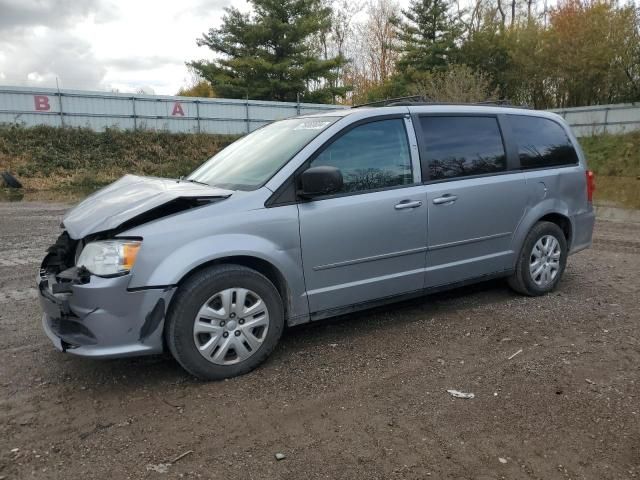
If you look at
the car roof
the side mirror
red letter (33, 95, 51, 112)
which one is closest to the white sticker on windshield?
the car roof

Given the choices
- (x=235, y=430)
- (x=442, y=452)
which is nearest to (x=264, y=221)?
(x=235, y=430)

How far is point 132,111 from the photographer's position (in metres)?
24.5

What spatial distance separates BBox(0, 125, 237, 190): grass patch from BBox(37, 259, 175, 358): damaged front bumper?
1713cm

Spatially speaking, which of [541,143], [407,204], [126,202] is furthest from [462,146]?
[126,202]

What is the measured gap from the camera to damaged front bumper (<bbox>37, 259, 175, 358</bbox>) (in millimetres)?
3129

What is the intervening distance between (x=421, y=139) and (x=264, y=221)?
63.3 inches

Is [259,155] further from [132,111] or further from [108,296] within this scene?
[132,111]

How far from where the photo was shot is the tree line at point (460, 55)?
25.9 meters

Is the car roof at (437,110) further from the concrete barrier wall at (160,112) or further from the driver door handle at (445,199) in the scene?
the concrete barrier wall at (160,112)

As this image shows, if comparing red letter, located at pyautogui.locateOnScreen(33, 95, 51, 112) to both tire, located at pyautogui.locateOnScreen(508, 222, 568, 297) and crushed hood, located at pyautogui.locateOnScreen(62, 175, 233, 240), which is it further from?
tire, located at pyautogui.locateOnScreen(508, 222, 568, 297)

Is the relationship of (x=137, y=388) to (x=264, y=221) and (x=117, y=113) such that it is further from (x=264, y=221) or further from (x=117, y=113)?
(x=117, y=113)

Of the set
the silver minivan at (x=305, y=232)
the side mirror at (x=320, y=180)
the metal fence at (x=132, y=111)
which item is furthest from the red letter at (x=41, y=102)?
the side mirror at (x=320, y=180)

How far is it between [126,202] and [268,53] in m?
29.6

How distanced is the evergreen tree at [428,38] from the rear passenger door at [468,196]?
29.9 metres
